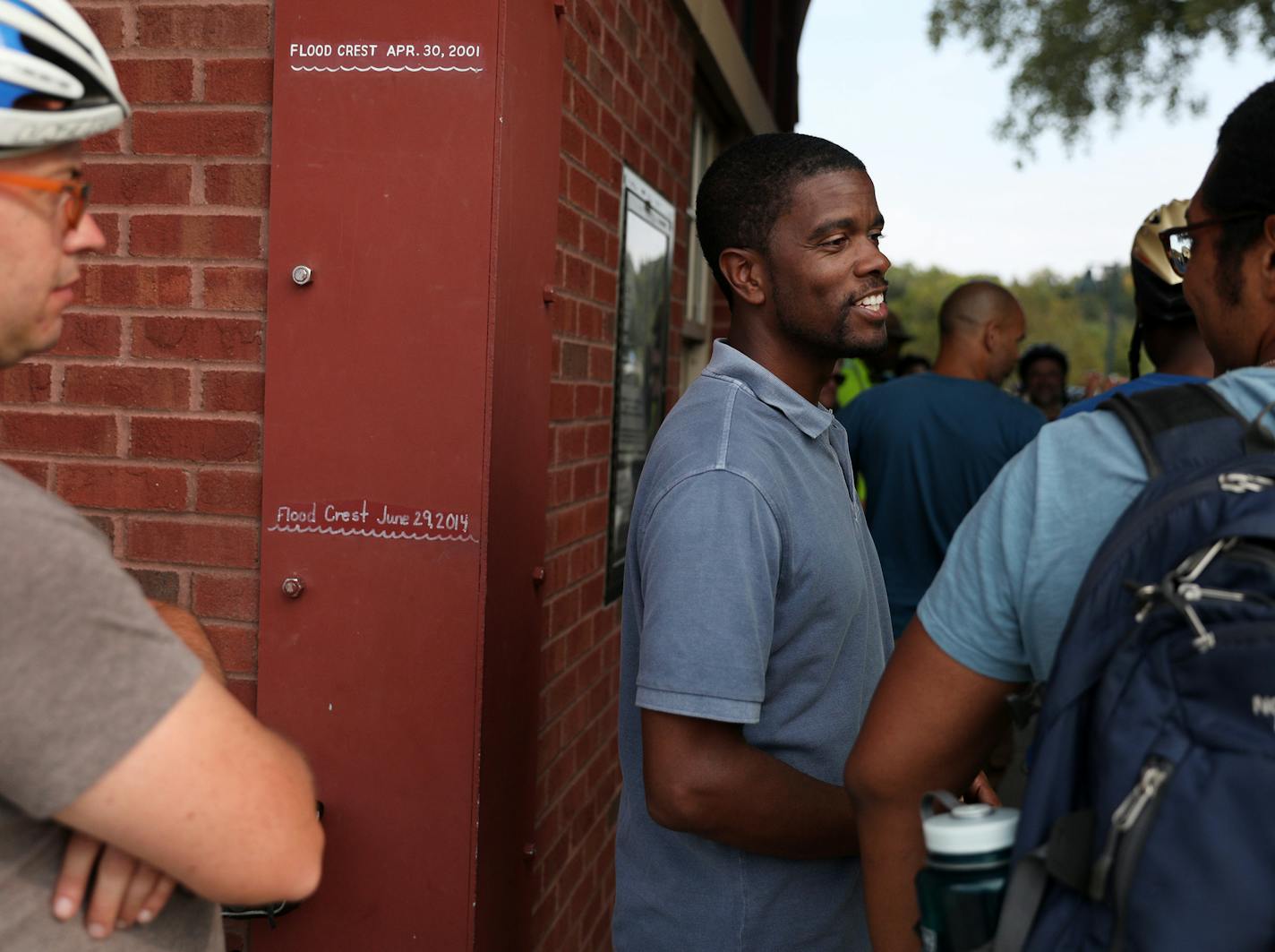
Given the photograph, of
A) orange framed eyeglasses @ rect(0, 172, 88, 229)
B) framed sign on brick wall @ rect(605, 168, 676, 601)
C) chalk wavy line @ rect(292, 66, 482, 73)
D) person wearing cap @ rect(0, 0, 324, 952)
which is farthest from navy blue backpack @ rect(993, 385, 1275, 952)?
framed sign on brick wall @ rect(605, 168, 676, 601)

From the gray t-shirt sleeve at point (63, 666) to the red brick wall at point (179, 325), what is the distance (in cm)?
147

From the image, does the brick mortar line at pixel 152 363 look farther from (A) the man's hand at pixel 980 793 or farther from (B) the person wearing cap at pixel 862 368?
(B) the person wearing cap at pixel 862 368

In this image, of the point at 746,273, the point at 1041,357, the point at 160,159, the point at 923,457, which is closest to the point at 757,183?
the point at 746,273

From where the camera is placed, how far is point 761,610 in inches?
74.9

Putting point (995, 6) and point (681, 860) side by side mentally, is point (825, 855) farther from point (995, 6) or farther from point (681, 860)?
point (995, 6)

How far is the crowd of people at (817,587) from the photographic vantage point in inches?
55.3

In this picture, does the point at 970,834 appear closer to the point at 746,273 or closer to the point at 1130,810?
the point at 1130,810

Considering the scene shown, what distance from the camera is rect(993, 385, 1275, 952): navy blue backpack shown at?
43.9 inches

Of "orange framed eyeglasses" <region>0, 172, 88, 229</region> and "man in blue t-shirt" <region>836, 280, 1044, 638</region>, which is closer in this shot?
"orange framed eyeglasses" <region>0, 172, 88, 229</region>

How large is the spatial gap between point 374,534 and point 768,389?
0.86 metres

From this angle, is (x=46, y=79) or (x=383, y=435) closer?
(x=46, y=79)

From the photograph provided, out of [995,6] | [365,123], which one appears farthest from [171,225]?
[995,6]

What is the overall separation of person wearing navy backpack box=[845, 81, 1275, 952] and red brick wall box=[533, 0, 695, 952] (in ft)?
5.27

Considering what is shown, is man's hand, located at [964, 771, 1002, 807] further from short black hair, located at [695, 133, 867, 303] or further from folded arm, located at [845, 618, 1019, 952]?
short black hair, located at [695, 133, 867, 303]
